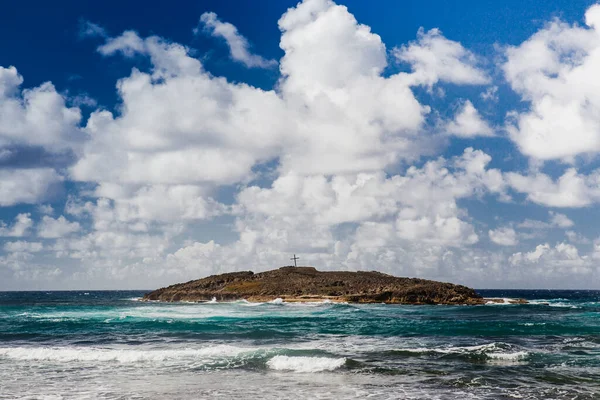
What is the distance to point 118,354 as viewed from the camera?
30.2 m

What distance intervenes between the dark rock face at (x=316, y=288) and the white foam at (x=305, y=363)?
64.4m

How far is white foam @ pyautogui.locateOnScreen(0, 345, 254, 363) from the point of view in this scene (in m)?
29.2

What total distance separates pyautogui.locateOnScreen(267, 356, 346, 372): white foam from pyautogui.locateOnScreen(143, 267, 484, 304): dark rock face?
211 ft

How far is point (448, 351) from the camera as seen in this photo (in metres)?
30.2

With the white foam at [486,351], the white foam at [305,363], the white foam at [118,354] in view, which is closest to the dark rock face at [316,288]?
the white foam at [486,351]

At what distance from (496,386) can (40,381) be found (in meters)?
19.0

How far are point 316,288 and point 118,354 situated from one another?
72.2 m

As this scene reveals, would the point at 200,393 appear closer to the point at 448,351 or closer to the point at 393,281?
the point at 448,351

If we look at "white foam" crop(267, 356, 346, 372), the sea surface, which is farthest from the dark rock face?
"white foam" crop(267, 356, 346, 372)

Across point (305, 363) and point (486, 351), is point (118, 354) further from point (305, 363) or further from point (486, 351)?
point (486, 351)

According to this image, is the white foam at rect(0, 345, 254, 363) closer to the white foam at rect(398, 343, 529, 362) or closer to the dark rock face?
the white foam at rect(398, 343, 529, 362)

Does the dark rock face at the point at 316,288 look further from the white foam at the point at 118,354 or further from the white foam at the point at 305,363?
the white foam at the point at 305,363

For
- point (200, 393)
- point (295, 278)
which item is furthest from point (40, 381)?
point (295, 278)

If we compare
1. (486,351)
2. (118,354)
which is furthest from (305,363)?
(118,354)
